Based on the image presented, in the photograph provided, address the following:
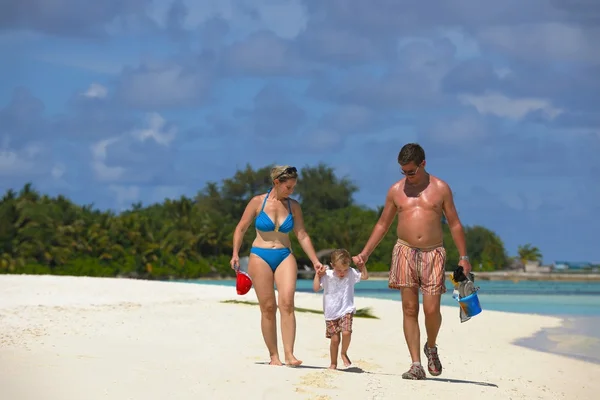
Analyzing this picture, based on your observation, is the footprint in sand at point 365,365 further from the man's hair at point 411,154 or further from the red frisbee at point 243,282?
the man's hair at point 411,154

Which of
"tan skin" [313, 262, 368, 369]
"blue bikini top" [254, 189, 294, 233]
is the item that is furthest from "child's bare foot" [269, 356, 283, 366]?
"blue bikini top" [254, 189, 294, 233]

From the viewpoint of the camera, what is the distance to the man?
28.7 ft

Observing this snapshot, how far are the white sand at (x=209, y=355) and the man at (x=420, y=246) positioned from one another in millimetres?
494

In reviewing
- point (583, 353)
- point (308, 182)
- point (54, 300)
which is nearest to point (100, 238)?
point (308, 182)

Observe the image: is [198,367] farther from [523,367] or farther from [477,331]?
[477,331]

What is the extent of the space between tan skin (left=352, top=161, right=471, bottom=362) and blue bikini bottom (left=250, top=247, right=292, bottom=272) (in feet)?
2.94

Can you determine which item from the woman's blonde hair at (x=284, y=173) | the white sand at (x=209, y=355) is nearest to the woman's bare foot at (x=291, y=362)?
the white sand at (x=209, y=355)

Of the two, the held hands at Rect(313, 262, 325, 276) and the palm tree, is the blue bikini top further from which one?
the palm tree

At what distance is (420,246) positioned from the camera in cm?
878

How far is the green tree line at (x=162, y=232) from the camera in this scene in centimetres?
6272

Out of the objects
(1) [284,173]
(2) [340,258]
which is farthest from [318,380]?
(1) [284,173]

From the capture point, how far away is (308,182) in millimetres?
102438

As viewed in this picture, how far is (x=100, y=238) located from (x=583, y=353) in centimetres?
5468

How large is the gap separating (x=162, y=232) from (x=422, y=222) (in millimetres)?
66451
